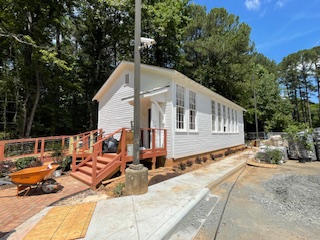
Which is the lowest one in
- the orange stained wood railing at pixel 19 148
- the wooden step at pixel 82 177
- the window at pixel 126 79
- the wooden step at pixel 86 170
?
the wooden step at pixel 82 177

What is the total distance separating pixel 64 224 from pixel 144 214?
1.41 m

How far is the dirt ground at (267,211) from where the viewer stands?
316 centimetres

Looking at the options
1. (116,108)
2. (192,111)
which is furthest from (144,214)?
(116,108)

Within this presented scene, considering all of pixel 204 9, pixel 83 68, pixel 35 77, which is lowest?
pixel 35 77

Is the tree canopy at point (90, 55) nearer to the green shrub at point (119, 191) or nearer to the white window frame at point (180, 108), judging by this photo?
the white window frame at point (180, 108)

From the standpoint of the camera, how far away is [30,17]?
1428cm

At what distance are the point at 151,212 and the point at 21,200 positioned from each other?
11.4 ft

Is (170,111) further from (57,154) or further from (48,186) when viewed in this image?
(57,154)

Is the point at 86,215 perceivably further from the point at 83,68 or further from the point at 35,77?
the point at 83,68

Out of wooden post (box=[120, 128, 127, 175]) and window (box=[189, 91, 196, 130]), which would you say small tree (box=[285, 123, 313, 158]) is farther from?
wooden post (box=[120, 128, 127, 175])

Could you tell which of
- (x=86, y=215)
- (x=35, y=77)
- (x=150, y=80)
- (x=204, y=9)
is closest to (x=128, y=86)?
(x=150, y=80)

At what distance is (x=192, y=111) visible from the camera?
948 centimetres

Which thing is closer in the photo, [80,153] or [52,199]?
[52,199]

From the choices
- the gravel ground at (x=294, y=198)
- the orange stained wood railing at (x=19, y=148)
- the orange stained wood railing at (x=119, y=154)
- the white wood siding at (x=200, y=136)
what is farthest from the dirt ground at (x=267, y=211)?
the orange stained wood railing at (x=19, y=148)
